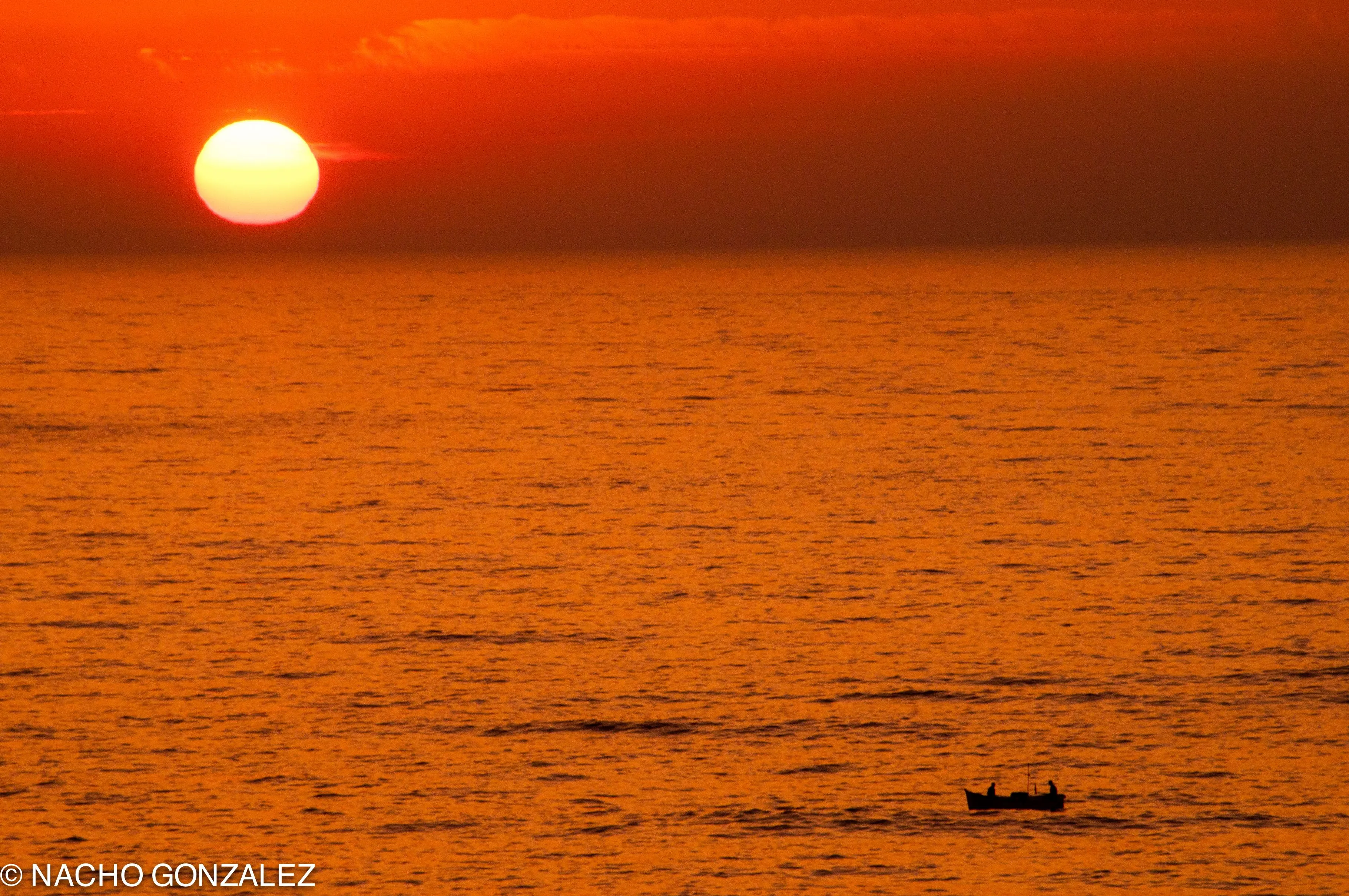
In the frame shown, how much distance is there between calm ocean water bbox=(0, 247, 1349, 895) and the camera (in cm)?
3073

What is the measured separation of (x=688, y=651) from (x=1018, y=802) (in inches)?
537

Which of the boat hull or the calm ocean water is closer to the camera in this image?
the calm ocean water

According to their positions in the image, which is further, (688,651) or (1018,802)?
(688,651)

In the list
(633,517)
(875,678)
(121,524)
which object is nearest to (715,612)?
(875,678)

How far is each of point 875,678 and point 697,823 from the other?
33.6 feet

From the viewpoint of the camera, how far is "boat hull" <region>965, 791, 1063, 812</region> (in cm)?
3145

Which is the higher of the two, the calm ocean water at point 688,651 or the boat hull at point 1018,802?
the calm ocean water at point 688,651

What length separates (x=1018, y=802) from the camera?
31.5 meters

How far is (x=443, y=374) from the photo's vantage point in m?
132

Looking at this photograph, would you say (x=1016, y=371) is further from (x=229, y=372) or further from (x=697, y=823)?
(x=697, y=823)

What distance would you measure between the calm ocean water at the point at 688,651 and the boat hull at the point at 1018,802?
258 millimetres

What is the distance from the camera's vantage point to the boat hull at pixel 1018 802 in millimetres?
31453

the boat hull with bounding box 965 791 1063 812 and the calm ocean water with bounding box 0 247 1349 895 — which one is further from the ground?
the calm ocean water with bounding box 0 247 1349 895

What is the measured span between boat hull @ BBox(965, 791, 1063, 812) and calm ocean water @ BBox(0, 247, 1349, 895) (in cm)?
26
